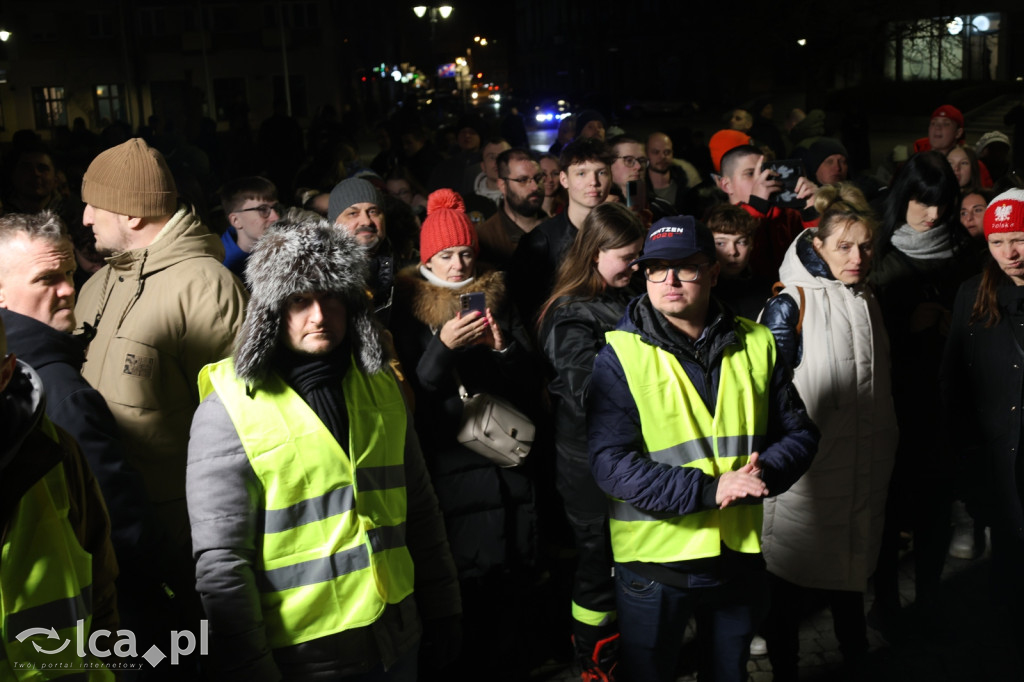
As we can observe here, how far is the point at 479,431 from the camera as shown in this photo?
13.8 feet

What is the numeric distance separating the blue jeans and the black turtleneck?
1299 mm

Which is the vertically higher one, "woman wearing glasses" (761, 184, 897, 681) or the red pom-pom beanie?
the red pom-pom beanie

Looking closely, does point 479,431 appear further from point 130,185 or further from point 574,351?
point 130,185

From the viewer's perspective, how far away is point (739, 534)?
351cm

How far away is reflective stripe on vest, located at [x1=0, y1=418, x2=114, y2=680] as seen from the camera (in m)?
2.20

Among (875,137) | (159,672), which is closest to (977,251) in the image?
(159,672)

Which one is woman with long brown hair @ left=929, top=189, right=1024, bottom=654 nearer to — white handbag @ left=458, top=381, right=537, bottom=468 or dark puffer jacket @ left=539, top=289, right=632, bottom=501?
dark puffer jacket @ left=539, top=289, right=632, bottom=501

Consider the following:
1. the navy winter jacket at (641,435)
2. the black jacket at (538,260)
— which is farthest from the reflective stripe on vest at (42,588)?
the black jacket at (538,260)

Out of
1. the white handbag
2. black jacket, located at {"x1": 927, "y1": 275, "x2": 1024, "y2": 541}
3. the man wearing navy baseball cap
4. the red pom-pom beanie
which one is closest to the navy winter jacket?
the man wearing navy baseball cap

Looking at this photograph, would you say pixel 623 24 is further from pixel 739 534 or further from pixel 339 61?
pixel 739 534

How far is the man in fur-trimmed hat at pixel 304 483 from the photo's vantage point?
9.10 ft

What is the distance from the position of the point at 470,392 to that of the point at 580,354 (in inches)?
20.2

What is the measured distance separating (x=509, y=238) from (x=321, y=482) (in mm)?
3875

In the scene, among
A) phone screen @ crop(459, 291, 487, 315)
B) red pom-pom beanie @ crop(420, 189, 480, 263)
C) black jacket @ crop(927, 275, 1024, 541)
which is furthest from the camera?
red pom-pom beanie @ crop(420, 189, 480, 263)
